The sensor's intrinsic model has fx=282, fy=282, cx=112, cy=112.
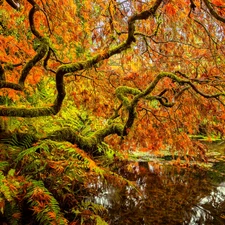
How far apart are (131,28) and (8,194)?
2.15 m

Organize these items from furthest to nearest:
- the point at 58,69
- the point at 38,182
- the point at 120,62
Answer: the point at 120,62, the point at 58,69, the point at 38,182

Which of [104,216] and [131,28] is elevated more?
[131,28]

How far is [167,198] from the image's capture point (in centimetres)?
663

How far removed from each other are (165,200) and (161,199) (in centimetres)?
10

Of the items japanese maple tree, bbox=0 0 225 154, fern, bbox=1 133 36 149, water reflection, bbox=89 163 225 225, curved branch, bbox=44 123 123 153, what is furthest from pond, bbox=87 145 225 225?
fern, bbox=1 133 36 149

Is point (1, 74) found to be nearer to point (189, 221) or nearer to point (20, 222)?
point (20, 222)

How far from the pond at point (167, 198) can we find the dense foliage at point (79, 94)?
0.56 metres

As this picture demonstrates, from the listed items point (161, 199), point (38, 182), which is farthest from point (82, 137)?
point (161, 199)

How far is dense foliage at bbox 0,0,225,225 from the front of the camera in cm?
317

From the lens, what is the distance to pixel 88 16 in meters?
5.14

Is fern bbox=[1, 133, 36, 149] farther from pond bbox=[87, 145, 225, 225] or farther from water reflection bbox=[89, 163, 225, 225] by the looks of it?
water reflection bbox=[89, 163, 225, 225]

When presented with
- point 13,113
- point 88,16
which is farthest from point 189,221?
point 88,16

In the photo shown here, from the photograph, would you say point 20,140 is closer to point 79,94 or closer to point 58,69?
point 58,69

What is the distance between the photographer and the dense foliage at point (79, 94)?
3172mm
